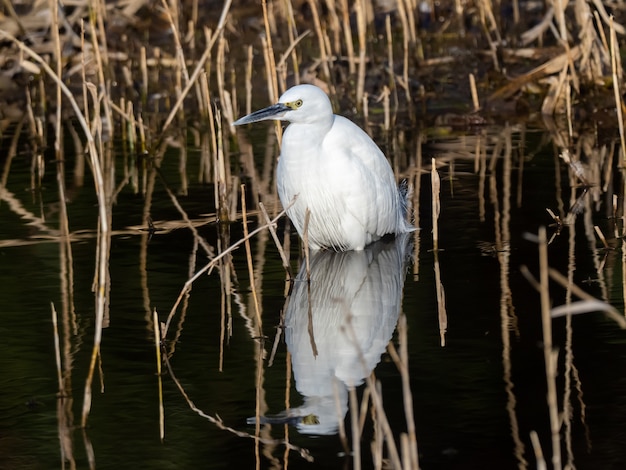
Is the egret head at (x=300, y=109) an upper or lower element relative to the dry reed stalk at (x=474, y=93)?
lower

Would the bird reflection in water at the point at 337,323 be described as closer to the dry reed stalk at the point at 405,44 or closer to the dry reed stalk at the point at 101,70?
the dry reed stalk at the point at 101,70

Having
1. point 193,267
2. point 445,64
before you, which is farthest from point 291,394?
point 445,64

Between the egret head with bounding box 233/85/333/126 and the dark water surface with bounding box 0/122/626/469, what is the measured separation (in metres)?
0.75

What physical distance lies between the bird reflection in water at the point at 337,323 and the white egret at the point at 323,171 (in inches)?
8.0

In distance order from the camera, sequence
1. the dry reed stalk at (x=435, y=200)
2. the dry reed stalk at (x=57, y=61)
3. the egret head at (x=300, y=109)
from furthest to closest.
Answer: the dry reed stalk at (x=57, y=61) → the egret head at (x=300, y=109) → the dry reed stalk at (x=435, y=200)

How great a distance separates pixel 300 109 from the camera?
660 cm

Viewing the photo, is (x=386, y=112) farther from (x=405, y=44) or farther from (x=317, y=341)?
(x=317, y=341)

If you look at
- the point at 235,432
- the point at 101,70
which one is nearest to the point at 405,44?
the point at 101,70

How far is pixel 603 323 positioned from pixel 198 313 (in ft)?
5.84

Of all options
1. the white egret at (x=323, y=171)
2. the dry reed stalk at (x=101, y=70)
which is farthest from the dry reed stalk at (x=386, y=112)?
the white egret at (x=323, y=171)

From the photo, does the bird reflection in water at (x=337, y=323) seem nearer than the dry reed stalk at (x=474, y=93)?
Yes

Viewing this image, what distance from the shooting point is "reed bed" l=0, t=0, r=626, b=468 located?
738cm

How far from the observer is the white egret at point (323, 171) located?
21.7ft

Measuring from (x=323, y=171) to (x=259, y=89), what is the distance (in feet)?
18.2
